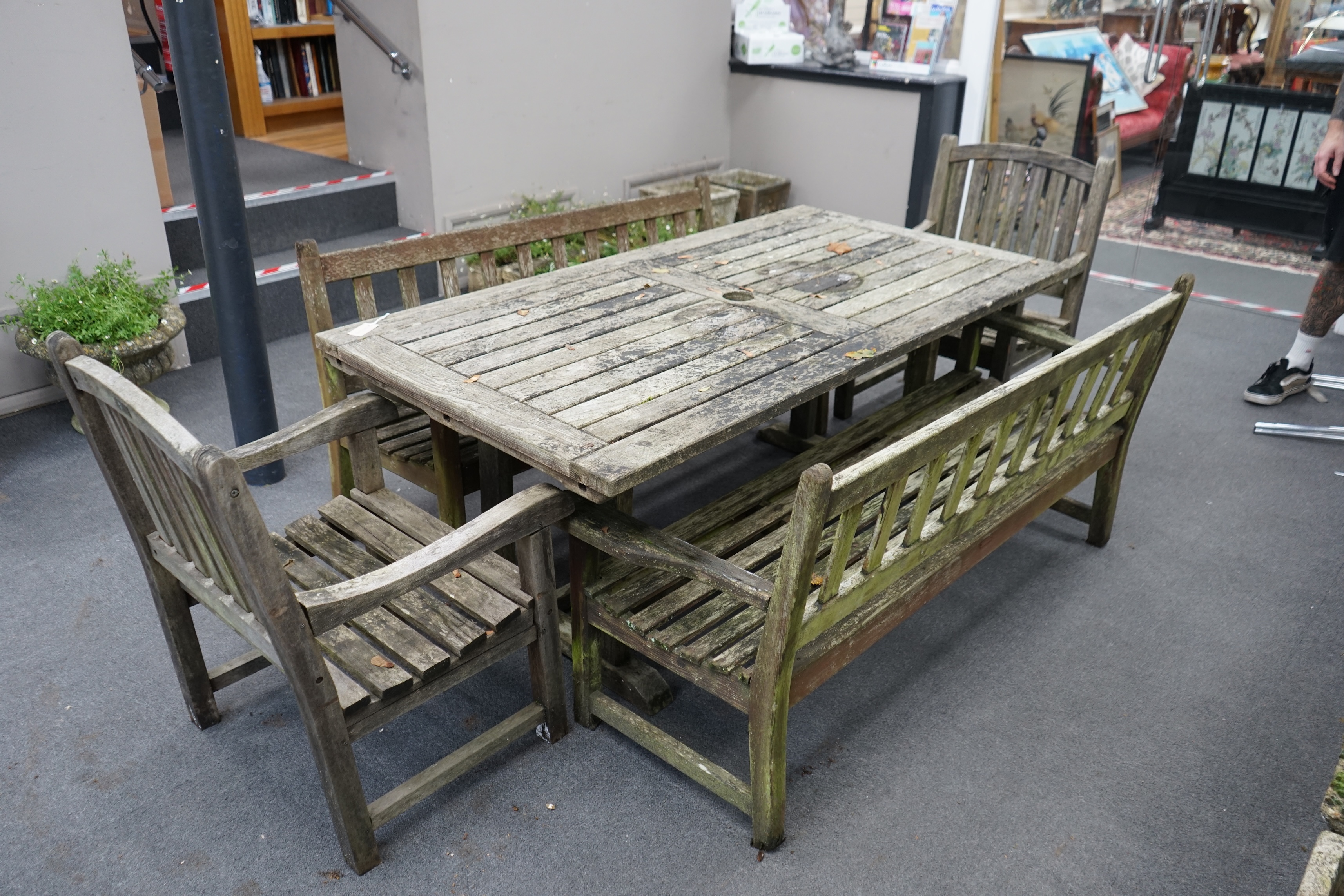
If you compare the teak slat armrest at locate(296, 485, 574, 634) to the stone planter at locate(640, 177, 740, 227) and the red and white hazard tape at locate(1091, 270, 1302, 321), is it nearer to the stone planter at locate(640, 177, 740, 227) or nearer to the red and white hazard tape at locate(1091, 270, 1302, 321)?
the stone planter at locate(640, 177, 740, 227)

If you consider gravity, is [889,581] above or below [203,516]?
below

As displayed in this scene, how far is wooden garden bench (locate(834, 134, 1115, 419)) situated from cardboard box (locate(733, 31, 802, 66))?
218 centimetres

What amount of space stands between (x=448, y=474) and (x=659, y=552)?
77 centimetres

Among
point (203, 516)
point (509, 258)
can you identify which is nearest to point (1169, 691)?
point (203, 516)

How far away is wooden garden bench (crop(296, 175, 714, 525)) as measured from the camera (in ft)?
7.84

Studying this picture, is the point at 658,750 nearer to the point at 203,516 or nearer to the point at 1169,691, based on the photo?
the point at 203,516

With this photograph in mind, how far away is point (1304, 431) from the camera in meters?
3.59

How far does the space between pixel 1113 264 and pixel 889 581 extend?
160 inches

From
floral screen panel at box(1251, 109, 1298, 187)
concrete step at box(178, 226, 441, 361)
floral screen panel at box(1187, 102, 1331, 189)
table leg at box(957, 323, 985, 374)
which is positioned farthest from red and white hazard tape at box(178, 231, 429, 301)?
floral screen panel at box(1251, 109, 1298, 187)

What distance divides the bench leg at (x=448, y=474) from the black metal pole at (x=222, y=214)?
34.5 inches

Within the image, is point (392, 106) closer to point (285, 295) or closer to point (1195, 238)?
point (285, 295)

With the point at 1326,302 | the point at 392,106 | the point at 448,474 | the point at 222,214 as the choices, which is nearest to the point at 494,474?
the point at 448,474

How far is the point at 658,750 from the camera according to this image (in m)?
2.02

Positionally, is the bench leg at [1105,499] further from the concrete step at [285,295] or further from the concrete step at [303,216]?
the concrete step at [303,216]
